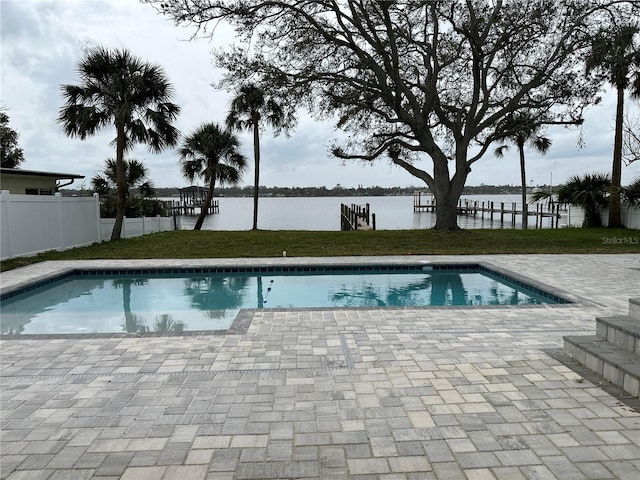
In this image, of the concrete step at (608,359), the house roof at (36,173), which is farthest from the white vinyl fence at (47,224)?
the concrete step at (608,359)

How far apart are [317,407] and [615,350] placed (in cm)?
234

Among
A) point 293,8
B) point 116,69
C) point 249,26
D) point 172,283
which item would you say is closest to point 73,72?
point 116,69

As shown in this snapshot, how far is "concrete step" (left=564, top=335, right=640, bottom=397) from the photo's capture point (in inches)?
119

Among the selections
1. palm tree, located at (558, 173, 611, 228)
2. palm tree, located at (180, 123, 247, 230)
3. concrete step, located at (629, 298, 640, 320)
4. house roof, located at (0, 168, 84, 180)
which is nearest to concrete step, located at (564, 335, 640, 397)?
concrete step, located at (629, 298, 640, 320)

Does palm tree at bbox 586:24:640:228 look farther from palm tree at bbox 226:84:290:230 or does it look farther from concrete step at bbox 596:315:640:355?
palm tree at bbox 226:84:290:230

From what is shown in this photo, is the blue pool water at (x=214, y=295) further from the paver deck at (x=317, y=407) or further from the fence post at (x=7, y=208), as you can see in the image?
the fence post at (x=7, y=208)

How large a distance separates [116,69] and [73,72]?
116cm

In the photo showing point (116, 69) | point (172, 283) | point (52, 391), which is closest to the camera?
point (52, 391)

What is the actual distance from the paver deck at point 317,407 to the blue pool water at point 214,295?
Answer: 175 centimetres

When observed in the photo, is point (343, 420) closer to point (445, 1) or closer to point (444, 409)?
point (444, 409)

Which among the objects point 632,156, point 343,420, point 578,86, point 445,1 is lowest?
point 343,420

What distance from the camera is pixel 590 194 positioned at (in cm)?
1862

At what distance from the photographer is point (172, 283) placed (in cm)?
863

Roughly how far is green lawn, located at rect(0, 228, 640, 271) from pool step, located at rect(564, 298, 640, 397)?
23.2 feet
